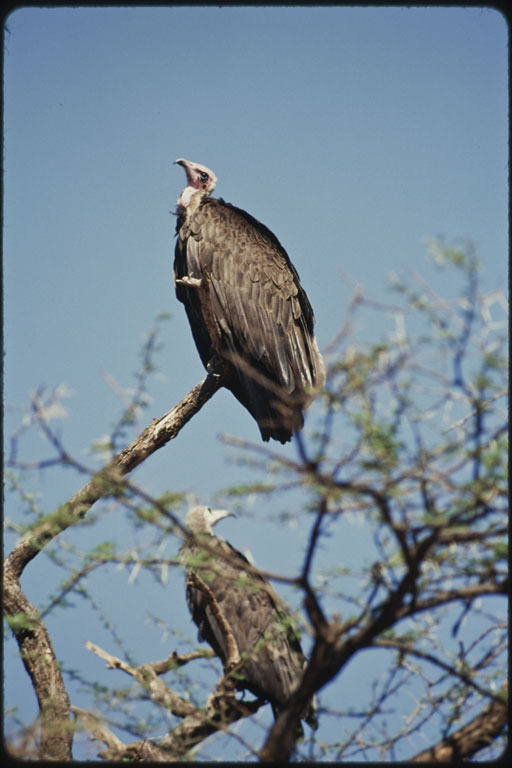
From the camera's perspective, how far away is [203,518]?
749 centimetres

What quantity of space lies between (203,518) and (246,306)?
1.96m

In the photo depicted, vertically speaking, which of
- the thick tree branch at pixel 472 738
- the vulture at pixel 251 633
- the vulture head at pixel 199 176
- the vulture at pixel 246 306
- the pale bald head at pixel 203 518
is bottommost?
the thick tree branch at pixel 472 738

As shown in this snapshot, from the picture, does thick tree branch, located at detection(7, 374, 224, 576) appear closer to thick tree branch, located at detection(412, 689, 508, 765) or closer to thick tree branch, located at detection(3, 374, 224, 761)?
thick tree branch, located at detection(3, 374, 224, 761)

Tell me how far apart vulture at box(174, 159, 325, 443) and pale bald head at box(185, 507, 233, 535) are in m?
1.21

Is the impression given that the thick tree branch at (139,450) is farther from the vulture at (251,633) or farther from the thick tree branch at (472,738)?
the thick tree branch at (472,738)

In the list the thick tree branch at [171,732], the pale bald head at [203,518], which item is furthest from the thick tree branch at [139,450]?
the pale bald head at [203,518]

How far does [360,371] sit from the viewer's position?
3.09 metres

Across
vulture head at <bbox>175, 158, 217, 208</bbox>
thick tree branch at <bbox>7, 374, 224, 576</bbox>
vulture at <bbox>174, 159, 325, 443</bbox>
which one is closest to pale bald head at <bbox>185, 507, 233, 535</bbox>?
vulture at <bbox>174, 159, 325, 443</bbox>

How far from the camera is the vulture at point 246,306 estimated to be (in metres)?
6.48

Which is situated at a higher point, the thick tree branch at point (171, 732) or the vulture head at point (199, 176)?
the vulture head at point (199, 176)

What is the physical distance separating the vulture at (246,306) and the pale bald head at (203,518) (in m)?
1.21

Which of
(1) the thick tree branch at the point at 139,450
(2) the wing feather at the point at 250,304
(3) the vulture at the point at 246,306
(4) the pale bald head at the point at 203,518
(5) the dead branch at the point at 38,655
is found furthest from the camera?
(4) the pale bald head at the point at 203,518

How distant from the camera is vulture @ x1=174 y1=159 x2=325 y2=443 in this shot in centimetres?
648

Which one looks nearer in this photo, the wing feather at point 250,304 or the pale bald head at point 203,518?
the wing feather at point 250,304
